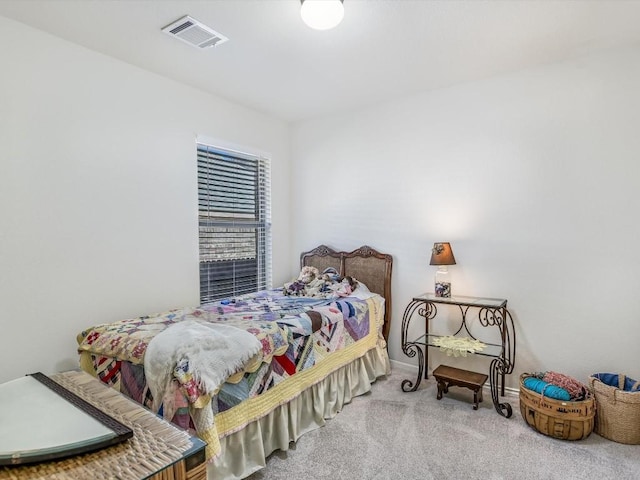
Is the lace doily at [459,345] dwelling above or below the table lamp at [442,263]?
below

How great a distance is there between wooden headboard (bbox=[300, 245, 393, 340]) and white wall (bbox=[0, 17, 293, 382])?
4.43 ft

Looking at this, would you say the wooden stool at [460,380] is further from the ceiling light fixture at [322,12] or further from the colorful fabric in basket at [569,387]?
the ceiling light fixture at [322,12]

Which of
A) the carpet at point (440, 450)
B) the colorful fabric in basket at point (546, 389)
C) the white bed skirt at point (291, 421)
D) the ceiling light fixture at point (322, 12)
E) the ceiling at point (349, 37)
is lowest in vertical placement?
the carpet at point (440, 450)

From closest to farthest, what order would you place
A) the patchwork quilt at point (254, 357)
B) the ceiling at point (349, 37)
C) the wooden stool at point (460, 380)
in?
1. the patchwork quilt at point (254, 357)
2. the ceiling at point (349, 37)
3. the wooden stool at point (460, 380)

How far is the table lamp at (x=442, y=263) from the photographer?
2924 millimetres

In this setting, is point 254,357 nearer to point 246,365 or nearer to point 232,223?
point 246,365

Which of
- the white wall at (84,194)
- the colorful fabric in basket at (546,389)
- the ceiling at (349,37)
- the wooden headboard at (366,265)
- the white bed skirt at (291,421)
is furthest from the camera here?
the wooden headboard at (366,265)

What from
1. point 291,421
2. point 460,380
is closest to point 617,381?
point 460,380

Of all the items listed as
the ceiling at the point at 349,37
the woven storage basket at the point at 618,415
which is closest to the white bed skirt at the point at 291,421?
the woven storage basket at the point at 618,415

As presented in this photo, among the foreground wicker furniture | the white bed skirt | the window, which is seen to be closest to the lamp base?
the white bed skirt

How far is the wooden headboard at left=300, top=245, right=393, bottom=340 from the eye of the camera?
135 inches

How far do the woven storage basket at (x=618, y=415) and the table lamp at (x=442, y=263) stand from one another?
1.17 metres

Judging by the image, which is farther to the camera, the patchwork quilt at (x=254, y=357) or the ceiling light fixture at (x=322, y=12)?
the ceiling light fixture at (x=322, y=12)

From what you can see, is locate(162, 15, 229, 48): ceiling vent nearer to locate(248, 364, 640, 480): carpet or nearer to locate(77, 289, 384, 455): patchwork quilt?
locate(77, 289, 384, 455): patchwork quilt
